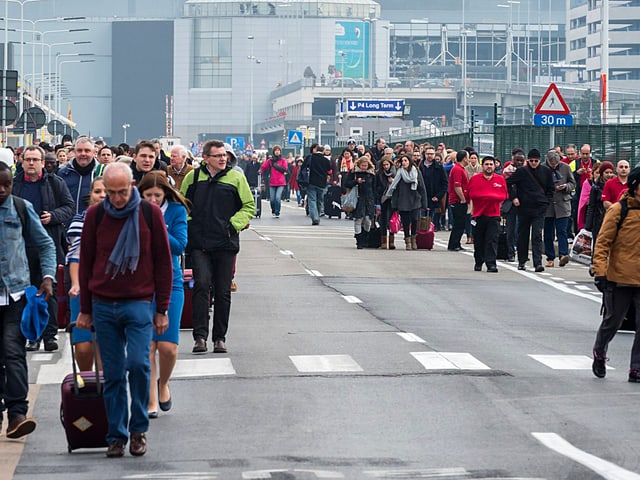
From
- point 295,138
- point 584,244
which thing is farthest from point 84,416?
point 295,138

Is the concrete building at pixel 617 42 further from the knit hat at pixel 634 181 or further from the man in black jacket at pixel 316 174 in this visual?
the knit hat at pixel 634 181

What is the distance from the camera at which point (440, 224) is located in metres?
35.8

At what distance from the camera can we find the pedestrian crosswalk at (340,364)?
12.6 metres

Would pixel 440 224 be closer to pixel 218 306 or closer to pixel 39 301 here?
pixel 218 306

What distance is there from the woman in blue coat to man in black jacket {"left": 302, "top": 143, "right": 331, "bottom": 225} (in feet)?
87.2

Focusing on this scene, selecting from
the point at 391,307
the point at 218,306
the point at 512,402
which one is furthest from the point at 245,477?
the point at 391,307

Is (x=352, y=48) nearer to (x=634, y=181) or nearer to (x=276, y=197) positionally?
(x=276, y=197)

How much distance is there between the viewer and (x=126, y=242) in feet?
29.3

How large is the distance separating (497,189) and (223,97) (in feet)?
499

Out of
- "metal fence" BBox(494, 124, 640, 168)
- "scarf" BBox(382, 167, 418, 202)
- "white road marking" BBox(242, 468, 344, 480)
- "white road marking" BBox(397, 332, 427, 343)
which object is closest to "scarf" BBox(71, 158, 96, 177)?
"white road marking" BBox(397, 332, 427, 343)

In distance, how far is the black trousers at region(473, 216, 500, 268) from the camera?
23.7 metres

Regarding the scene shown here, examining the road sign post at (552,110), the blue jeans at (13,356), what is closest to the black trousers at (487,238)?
the road sign post at (552,110)

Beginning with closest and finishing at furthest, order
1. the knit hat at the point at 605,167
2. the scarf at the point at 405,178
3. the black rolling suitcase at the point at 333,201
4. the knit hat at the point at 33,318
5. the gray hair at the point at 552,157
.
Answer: the knit hat at the point at 33,318, the knit hat at the point at 605,167, the gray hair at the point at 552,157, the scarf at the point at 405,178, the black rolling suitcase at the point at 333,201

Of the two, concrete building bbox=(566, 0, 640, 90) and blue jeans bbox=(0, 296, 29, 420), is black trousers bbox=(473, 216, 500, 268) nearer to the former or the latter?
blue jeans bbox=(0, 296, 29, 420)
